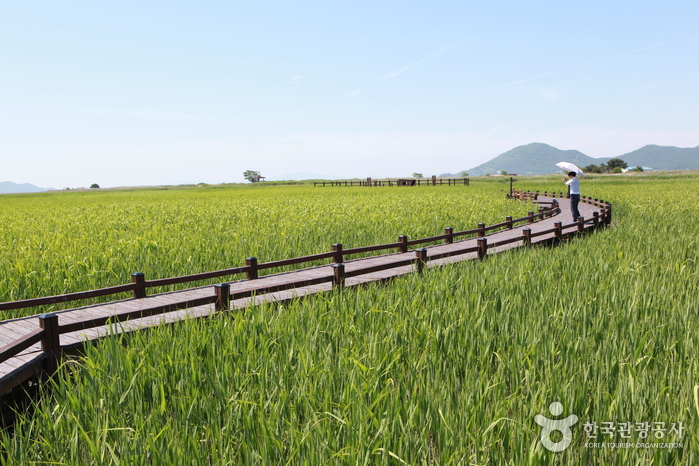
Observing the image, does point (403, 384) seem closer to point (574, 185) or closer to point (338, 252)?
point (338, 252)

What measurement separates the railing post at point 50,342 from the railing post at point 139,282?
2625mm

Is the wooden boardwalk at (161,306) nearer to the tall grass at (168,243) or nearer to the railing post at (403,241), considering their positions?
the railing post at (403,241)

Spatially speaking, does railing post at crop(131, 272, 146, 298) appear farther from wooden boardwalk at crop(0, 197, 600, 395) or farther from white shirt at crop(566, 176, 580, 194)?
white shirt at crop(566, 176, 580, 194)

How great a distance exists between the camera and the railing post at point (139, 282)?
8.30m

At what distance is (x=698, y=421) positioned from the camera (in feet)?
12.0

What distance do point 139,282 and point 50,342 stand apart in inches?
113

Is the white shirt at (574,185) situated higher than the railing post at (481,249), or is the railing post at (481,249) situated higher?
the white shirt at (574,185)

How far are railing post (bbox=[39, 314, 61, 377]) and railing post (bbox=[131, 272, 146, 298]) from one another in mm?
2625

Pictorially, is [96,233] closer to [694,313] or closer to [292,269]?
[292,269]

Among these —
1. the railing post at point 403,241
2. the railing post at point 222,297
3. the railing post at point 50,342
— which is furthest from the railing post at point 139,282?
the railing post at point 403,241

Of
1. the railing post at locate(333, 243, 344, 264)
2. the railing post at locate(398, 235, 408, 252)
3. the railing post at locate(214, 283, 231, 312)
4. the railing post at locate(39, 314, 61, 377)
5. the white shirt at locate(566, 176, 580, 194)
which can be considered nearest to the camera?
the railing post at locate(39, 314, 61, 377)

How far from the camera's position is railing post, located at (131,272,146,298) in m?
8.30

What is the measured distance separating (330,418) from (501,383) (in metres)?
1.59

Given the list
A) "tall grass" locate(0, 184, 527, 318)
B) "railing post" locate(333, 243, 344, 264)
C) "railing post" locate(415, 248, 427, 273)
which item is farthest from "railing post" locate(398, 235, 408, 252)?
"tall grass" locate(0, 184, 527, 318)
